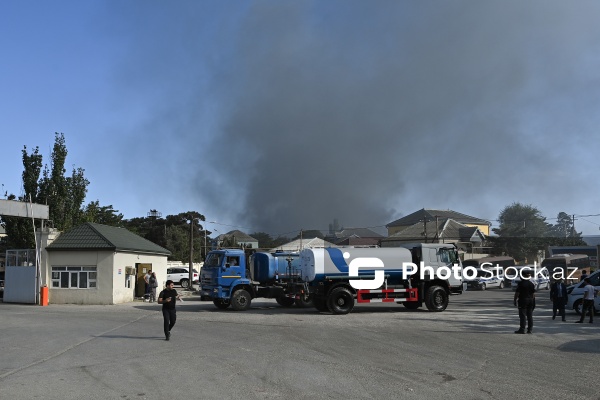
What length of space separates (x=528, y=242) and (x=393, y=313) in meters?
67.6

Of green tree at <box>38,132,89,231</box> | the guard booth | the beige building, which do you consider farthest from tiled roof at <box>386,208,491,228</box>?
the guard booth

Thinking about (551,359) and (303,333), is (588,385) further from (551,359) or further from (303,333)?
(303,333)

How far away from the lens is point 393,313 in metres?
24.9

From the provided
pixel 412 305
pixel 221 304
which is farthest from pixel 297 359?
pixel 412 305

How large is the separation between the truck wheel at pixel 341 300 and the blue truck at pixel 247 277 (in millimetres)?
2067

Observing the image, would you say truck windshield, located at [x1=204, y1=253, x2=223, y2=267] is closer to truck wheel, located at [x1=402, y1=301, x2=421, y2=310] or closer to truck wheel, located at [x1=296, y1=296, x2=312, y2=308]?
truck wheel, located at [x1=296, y1=296, x2=312, y2=308]

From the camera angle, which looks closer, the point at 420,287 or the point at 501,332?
the point at 501,332

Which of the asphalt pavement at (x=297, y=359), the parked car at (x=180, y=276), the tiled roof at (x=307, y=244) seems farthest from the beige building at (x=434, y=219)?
the asphalt pavement at (x=297, y=359)

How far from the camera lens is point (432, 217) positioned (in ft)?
352

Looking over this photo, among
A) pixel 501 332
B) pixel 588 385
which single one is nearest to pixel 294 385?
pixel 588 385

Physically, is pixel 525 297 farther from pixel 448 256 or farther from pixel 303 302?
Result: pixel 303 302

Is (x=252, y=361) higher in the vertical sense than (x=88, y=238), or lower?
lower

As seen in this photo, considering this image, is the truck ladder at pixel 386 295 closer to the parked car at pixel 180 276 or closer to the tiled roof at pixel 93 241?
the tiled roof at pixel 93 241

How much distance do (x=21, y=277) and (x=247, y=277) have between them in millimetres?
12916
